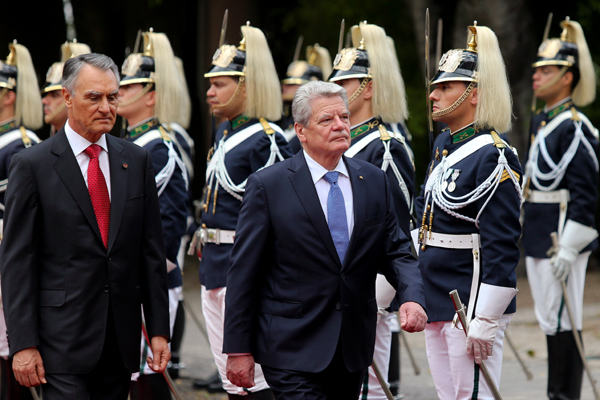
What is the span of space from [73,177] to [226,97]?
2.25 m

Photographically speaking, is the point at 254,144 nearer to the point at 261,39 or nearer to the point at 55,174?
the point at 261,39

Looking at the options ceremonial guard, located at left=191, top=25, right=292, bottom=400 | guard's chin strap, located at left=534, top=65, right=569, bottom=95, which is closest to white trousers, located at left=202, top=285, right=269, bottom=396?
ceremonial guard, located at left=191, top=25, right=292, bottom=400

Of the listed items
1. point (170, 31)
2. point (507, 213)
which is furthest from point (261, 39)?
point (170, 31)

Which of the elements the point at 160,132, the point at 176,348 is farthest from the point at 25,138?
the point at 176,348

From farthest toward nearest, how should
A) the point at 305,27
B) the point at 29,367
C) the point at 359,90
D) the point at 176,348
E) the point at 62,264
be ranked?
the point at 305,27
the point at 176,348
the point at 359,90
the point at 62,264
the point at 29,367

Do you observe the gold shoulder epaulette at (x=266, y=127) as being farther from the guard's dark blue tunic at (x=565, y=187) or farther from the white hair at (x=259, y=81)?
the guard's dark blue tunic at (x=565, y=187)

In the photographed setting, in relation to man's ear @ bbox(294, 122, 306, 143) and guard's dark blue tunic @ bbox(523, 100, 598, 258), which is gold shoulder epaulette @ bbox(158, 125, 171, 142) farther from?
guard's dark blue tunic @ bbox(523, 100, 598, 258)

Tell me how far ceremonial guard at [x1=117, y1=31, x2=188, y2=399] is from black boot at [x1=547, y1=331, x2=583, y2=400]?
2532 mm

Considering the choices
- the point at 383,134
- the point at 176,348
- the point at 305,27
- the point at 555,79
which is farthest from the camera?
the point at 305,27

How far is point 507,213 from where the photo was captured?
3.96 meters

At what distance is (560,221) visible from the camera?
591 cm

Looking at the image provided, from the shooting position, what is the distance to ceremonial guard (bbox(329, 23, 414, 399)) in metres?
4.89

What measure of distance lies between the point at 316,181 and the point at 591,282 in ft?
28.4

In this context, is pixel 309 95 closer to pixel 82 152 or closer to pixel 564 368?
pixel 82 152
